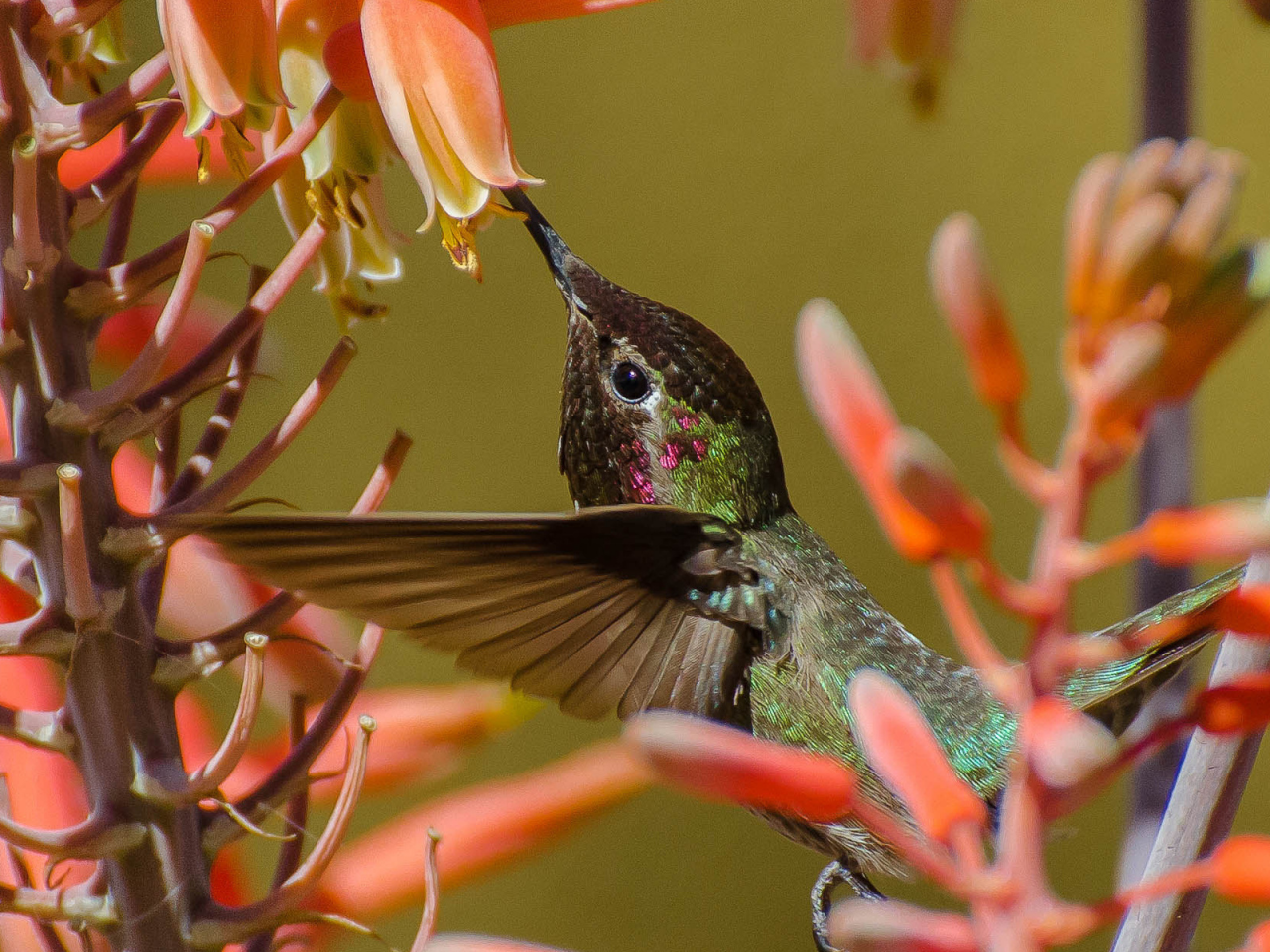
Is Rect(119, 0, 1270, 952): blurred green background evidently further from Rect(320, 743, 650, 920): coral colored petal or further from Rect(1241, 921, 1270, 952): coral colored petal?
Rect(1241, 921, 1270, 952): coral colored petal

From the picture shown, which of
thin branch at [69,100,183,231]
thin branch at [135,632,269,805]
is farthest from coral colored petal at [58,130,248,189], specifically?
thin branch at [135,632,269,805]

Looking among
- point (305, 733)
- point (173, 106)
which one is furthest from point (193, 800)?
point (173, 106)

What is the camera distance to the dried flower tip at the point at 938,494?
20 centimetres

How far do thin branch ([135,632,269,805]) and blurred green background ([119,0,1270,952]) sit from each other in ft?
3.54

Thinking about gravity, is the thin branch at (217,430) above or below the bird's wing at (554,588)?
above

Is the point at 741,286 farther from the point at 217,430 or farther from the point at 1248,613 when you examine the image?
the point at 1248,613

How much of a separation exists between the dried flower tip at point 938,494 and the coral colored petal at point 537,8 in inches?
6.5

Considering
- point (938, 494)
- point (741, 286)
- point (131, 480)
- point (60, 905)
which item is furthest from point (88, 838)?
point (741, 286)

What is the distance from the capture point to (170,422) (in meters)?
0.35

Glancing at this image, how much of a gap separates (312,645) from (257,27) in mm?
170

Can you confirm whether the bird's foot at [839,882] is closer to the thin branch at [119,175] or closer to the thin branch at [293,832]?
the thin branch at [293,832]

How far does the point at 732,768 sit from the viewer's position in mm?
209

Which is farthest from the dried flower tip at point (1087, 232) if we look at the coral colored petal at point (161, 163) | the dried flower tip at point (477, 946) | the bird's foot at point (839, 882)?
the bird's foot at point (839, 882)

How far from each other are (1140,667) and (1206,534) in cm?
29
